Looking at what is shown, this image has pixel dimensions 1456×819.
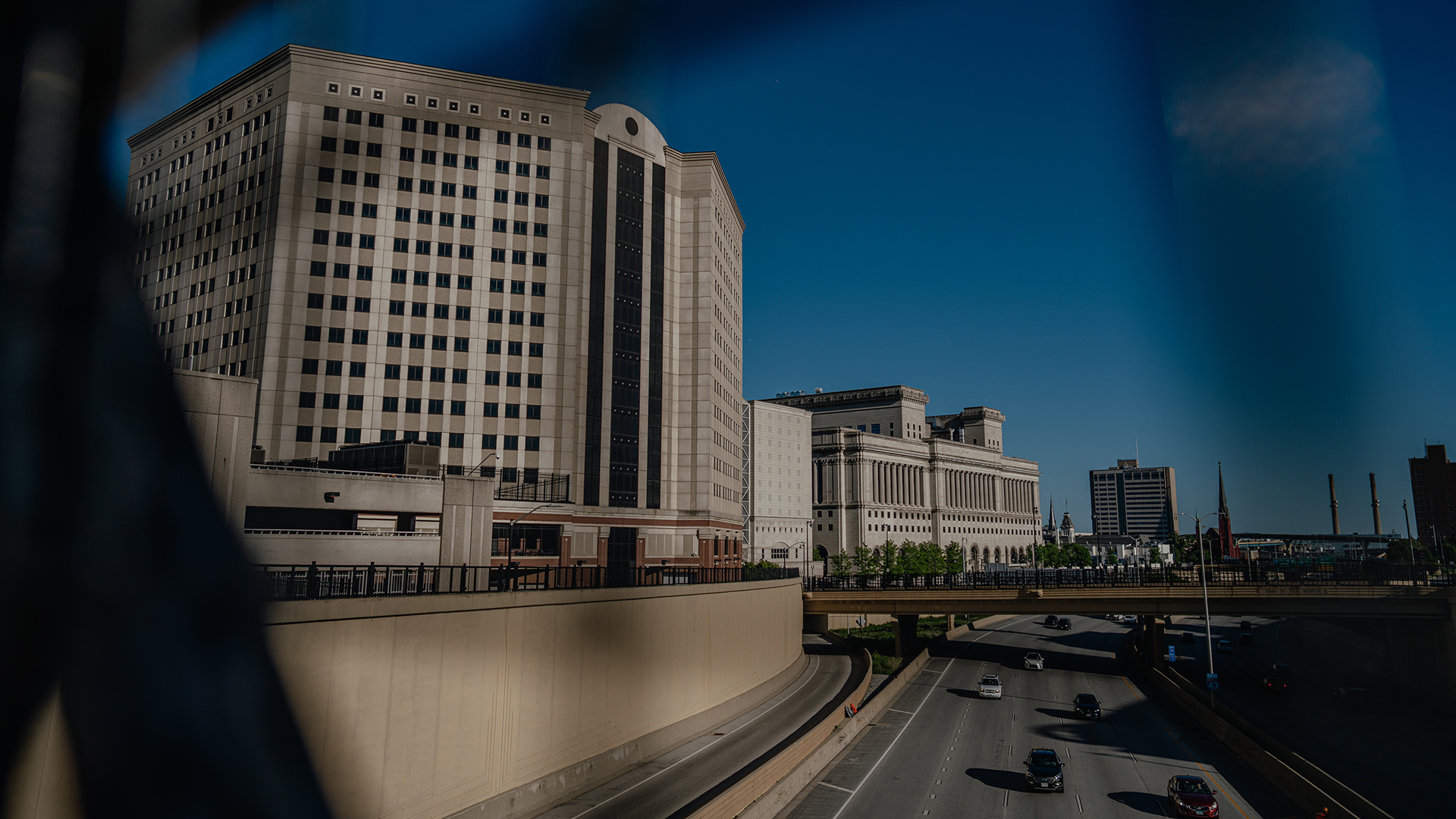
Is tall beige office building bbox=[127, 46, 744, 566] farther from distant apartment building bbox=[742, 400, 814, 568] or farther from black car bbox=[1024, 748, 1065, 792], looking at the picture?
distant apartment building bbox=[742, 400, 814, 568]

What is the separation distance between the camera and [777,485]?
164500mm

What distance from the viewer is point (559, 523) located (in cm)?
6338

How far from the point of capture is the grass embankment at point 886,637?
240ft

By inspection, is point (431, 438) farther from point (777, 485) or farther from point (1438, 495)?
point (1438, 495)

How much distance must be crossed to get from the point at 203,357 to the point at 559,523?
3490cm

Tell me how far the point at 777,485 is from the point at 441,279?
10498 centimetres

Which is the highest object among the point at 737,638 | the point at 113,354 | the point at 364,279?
the point at 364,279

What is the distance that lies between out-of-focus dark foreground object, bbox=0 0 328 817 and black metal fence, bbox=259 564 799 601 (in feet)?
15.9

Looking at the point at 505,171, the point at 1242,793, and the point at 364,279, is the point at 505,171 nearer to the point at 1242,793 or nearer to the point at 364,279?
the point at 364,279

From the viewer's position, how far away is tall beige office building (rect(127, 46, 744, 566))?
64938 mm

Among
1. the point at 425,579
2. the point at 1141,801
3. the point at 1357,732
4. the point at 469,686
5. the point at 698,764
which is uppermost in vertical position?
the point at 425,579

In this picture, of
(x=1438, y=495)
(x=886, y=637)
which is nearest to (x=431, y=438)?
(x=886, y=637)

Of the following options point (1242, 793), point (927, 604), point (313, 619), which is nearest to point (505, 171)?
point (927, 604)

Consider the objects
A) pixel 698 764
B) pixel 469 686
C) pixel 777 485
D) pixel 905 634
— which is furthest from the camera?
pixel 777 485
